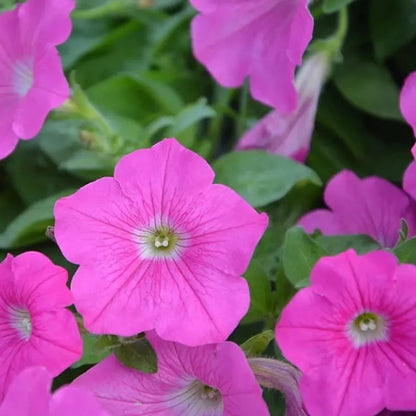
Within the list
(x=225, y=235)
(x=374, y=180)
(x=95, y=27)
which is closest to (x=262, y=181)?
(x=374, y=180)

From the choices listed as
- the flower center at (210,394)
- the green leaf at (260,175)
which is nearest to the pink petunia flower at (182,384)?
the flower center at (210,394)

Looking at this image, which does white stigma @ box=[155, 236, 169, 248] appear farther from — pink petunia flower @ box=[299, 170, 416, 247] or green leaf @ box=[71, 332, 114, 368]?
pink petunia flower @ box=[299, 170, 416, 247]

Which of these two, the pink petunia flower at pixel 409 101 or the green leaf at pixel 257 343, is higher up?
the pink petunia flower at pixel 409 101

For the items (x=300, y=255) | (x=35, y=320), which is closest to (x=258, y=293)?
(x=300, y=255)

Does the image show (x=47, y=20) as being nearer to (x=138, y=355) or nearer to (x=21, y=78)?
(x=21, y=78)

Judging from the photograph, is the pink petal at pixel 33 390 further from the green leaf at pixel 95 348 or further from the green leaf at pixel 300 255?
the green leaf at pixel 300 255

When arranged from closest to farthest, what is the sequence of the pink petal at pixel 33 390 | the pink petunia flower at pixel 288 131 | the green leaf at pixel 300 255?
the pink petal at pixel 33 390 → the green leaf at pixel 300 255 → the pink petunia flower at pixel 288 131

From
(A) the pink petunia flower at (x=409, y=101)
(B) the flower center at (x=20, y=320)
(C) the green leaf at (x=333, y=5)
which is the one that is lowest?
(B) the flower center at (x=20, y=320)
